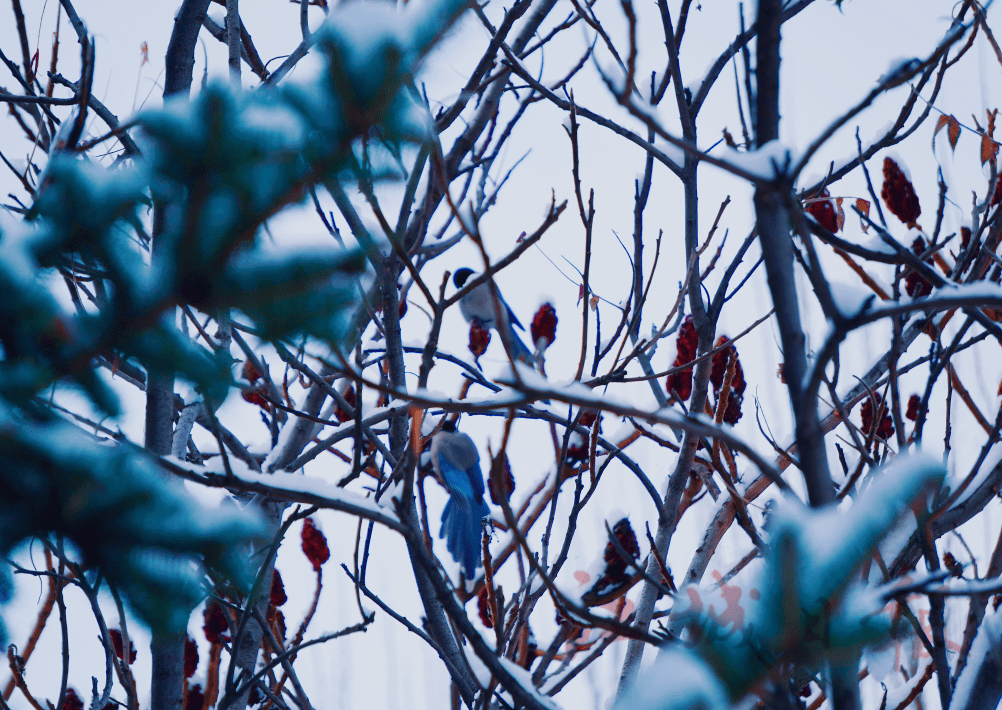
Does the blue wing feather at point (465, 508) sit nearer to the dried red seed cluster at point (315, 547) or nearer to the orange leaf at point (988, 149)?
the dried red seed cluster at point (315, 547)

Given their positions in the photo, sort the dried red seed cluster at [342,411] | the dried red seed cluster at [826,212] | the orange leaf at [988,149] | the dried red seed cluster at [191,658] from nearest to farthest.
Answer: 1. the orange leaf at [988,149]
2. the dried red seed cluster at [826,212]
3. the dried red seed cluster at [191,658]
4. the dried red seed cluster at [342,411]

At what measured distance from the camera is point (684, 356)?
2.15 m

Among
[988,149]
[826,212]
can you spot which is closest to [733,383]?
[826,212]

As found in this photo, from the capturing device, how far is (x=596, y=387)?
1.86 metres

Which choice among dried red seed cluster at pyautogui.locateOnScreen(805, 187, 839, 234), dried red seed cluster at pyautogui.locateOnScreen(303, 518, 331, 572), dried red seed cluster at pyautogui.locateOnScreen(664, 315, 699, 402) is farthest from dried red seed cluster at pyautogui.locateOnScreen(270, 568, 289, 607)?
dried red seed cluster at pyautogui.locateOnScreen(805, 187, 839, 234)

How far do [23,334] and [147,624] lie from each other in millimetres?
288

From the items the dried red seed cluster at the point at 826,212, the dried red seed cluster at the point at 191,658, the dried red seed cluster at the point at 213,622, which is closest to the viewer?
the dried red seed cluster at the point at 826,212

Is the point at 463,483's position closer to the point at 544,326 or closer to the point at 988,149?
the point at 544,326

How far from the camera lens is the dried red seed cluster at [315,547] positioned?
7.84 feet

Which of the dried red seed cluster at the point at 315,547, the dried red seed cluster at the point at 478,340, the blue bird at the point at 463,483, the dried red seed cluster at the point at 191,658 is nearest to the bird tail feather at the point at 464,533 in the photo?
the blue bird at the point at 463,483

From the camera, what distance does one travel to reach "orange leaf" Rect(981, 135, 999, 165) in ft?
5.59

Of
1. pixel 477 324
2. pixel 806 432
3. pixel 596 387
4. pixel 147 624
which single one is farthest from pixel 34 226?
pixel 477 324

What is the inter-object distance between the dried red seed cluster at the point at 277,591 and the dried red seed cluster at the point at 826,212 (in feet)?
6.36

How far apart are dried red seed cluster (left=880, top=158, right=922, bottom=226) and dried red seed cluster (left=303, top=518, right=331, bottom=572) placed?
1.97 meters
